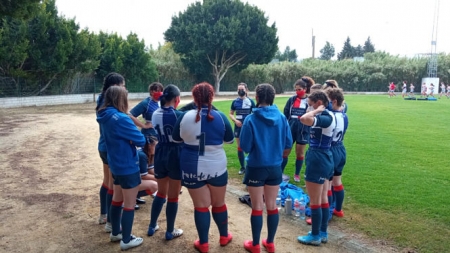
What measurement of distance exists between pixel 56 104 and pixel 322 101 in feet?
80.0

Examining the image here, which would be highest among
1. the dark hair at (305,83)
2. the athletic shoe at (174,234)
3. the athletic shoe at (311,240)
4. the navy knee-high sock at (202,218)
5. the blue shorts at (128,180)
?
the dark hair at (305,83)

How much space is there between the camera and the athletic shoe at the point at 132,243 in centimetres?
417

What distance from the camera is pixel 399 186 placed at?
660 cm

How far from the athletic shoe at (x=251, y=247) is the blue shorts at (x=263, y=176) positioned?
2.44 feet

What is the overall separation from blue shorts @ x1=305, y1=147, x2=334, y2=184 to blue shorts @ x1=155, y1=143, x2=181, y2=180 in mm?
1570

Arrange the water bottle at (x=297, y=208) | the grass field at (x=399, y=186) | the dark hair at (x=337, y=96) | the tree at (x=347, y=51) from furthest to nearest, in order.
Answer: the tree at (x=347, y=51), the water bottle at (x=297, y=208), the grass field at (x=399, y=186), the dark hair at (x=337, y=96)

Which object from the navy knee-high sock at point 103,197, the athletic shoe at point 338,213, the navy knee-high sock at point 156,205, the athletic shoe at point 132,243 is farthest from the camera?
the athletic shoe at point 338,213

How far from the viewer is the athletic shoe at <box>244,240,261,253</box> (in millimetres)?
4117

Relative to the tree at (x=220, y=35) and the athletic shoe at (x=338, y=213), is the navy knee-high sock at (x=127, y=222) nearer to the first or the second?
the athletic shoe at (x=338, y=213)

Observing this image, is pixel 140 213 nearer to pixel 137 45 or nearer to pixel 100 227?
pixel 100 227

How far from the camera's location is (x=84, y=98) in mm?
27609

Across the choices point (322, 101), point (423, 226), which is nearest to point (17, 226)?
point (322, 101)

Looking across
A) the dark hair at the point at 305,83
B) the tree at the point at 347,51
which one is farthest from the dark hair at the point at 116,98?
the tree at the point at 347,51

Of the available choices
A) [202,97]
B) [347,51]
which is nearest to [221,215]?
[202,97]
